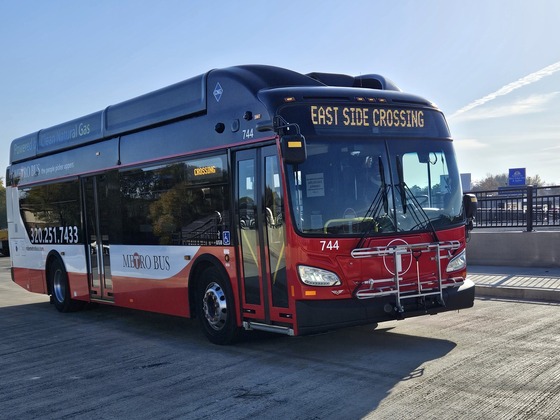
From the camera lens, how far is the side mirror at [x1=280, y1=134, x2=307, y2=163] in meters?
6.89

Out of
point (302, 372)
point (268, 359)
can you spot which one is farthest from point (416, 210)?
point (268, 359)

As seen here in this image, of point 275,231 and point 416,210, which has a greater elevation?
point 416,210

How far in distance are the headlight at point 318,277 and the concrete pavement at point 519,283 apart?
5840 millimetres

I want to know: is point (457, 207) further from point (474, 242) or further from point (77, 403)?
point (474, 242)

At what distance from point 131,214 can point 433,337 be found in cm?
523

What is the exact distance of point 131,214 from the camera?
10461 millimetres

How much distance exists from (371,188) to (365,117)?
0.91m

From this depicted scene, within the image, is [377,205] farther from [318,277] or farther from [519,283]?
[519,283]

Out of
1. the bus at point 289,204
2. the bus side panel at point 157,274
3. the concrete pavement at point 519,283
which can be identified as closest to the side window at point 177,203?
the bus at point 289,204

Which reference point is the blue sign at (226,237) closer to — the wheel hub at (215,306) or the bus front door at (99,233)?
the wheel hub at (215,306)

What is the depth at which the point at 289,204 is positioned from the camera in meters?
7.19

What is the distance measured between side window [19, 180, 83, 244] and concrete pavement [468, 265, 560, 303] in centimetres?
802

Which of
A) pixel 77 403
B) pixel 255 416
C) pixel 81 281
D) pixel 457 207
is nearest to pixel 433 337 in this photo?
pixel 457 207

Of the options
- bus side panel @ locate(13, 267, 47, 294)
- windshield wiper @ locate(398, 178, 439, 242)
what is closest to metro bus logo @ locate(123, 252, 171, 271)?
windshield wiper @ locate(398, 178, 439, 242)
